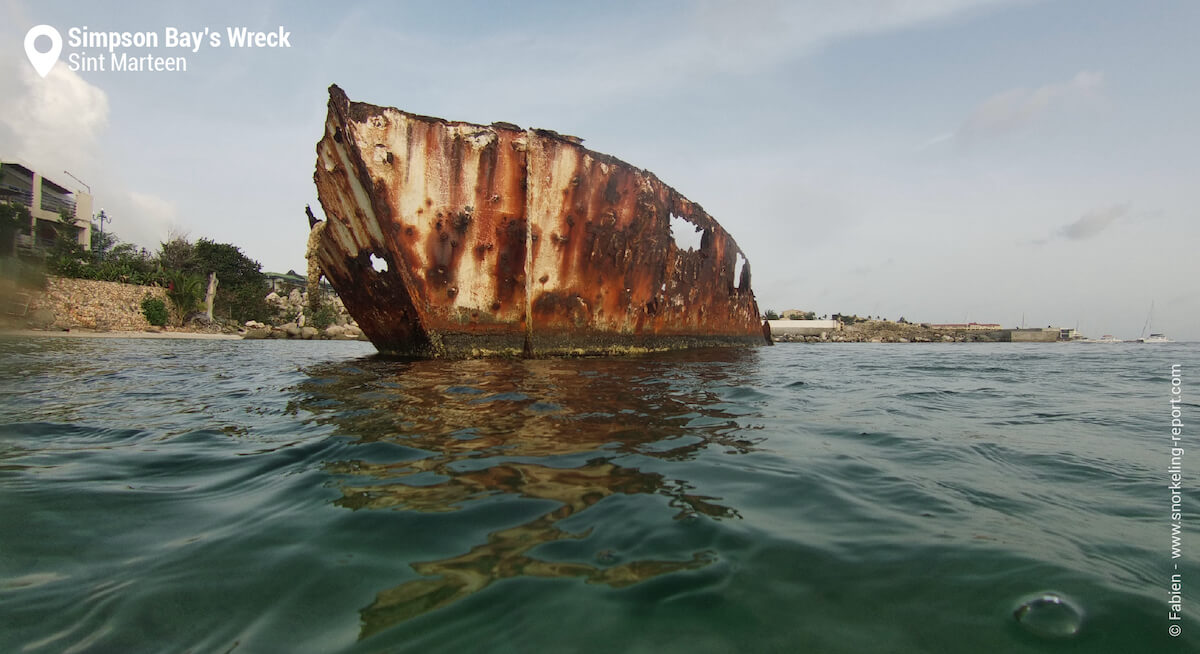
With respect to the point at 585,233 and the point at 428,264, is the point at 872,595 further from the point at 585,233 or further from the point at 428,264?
the point at 585,233

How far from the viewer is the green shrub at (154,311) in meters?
21.5

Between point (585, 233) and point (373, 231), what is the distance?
9.47ft

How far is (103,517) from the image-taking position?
168 cm

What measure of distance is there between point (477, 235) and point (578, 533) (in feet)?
18.8

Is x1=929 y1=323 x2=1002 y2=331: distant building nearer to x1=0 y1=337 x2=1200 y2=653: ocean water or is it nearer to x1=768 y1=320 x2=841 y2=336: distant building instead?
x1=768 y1=320 x2=841 y2=336: distant building

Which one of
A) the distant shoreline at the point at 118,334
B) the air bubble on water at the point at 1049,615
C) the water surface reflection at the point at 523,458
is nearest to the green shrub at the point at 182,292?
the distant shoreline at the point at 118,334

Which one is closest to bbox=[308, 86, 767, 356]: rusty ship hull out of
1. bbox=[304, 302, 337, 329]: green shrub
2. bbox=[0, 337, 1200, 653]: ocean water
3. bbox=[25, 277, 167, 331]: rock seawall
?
bbox=[0, 337, 1200, 653]: ocean water

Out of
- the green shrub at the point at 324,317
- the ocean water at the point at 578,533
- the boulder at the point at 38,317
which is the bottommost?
the ocean water at the point at 578,533

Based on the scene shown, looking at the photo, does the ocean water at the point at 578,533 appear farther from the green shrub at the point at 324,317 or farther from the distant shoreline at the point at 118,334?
the green shrub at the point at 324,317

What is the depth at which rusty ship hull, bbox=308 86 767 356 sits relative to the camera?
20.7 ft

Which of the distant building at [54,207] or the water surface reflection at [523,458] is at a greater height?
the distant building at [54,207]

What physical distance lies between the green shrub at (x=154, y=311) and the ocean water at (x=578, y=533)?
913 inches

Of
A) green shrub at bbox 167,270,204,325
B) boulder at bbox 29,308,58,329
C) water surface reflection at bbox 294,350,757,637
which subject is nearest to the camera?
water surface reflection at bbox 294,350,757,637

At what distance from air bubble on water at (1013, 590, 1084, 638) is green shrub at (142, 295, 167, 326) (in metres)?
28.2
